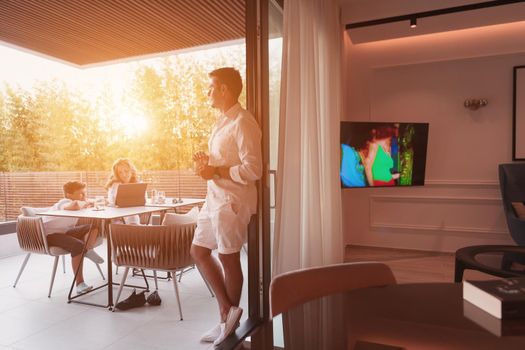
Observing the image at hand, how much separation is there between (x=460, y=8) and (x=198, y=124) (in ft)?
17.3

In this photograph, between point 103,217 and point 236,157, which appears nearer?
point 236,157

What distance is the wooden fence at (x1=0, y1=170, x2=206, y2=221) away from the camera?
219 inches

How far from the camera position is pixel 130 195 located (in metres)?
4.00

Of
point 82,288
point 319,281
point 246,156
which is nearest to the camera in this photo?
point 319,281

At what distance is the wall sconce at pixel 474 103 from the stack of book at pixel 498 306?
4.07 meters

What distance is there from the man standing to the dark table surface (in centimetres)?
116

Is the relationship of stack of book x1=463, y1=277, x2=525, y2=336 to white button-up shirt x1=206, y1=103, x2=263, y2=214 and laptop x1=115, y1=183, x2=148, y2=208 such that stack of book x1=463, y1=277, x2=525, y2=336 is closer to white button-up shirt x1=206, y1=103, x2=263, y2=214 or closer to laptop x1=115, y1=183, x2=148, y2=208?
white button-up shirt x1=206, y1=103, x2=263, y2=214

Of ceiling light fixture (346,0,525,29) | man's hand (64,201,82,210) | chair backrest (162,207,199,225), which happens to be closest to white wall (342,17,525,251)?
ceiling light fixture (346,0,525,29)

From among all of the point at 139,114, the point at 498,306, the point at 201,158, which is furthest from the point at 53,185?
the point at 498,306

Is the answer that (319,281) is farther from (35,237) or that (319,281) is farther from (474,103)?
(474,103)

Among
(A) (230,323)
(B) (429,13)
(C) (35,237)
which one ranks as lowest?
(A) (230,323)

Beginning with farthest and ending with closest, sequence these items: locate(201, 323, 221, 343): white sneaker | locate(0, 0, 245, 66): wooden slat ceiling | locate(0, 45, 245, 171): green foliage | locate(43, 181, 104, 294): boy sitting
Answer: locate(0, 45, 245, 171): green foliage
locate(0, 0, 245, 66): wooden slat ceiling
locate(43, 181, 104, 294): boy sitting
locate(201, 323, 221, 343): white sneaker

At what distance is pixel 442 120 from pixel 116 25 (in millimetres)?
4225

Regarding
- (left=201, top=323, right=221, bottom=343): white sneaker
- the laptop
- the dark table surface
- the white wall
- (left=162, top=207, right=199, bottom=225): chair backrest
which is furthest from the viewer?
the white wall
